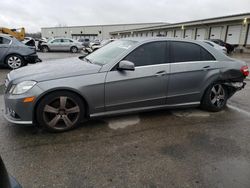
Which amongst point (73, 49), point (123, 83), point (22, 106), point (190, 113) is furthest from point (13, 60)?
point (73, 49)

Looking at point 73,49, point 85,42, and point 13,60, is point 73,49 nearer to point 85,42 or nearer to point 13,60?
point 85,42

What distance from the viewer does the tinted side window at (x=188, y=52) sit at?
382cm

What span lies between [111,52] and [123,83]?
0.81m

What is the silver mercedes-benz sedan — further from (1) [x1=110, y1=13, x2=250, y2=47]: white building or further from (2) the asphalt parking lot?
(1) [x1=110, y1=13, x2=250, y2=47]: white building

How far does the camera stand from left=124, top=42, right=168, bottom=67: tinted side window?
11.5 ft

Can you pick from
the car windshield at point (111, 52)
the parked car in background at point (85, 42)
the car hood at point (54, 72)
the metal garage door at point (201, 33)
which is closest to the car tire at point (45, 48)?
the parked car in background at point (85, 42)

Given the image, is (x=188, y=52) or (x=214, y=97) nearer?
(x=188, y=52)

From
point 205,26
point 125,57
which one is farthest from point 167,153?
point 205,26

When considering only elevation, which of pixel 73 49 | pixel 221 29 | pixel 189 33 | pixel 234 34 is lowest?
pixel 73 49

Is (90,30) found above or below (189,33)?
above

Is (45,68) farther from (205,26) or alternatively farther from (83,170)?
(205,26)

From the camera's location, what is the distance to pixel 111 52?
3.82 meters

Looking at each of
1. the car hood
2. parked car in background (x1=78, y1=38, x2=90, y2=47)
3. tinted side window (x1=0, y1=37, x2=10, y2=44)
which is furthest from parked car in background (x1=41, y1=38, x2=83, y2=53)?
the car hood

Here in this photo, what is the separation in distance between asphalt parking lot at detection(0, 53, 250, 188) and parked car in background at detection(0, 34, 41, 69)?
19.7ft
